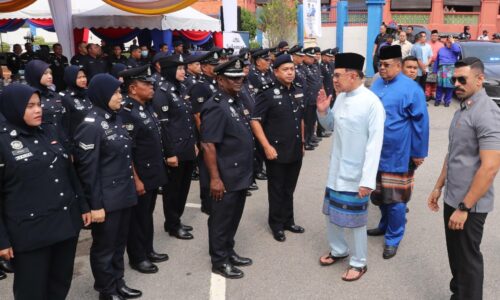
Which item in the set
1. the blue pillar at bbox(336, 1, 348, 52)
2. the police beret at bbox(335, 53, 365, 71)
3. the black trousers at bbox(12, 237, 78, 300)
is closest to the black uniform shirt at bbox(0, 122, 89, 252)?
the black trousers at bbox(12, 237, 78, 300)

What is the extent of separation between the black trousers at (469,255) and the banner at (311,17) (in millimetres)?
12792

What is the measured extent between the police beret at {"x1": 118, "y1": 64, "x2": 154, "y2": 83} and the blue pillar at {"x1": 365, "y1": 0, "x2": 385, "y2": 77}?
1503 cm

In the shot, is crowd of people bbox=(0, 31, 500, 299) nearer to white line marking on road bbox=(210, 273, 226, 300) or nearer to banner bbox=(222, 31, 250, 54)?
white line marking on road bbox=(210, 273, 226, 300)

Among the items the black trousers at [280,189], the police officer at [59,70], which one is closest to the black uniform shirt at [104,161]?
the black trousers at [280,189]

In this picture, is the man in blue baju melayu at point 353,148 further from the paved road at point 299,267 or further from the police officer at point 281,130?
the police officer at point 281,130

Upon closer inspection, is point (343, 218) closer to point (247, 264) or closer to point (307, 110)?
point (247, 264)

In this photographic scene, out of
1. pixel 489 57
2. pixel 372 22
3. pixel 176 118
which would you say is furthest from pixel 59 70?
pixel 372 22

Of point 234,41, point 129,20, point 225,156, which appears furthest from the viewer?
point 234,41

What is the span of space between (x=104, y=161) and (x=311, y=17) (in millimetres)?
13194

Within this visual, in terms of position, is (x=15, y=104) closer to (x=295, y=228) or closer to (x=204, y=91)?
(x=295, y=228)

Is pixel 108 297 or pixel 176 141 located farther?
pixel 176 141

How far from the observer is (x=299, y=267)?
172 inches

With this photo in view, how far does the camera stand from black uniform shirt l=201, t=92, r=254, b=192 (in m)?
3.95

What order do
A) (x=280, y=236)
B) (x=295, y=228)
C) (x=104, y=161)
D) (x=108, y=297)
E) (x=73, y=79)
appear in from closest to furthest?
(x=104, y=161), (x=108, y=297), (x=280, y=236), (x=295, y=228), (x=73, y=79)
